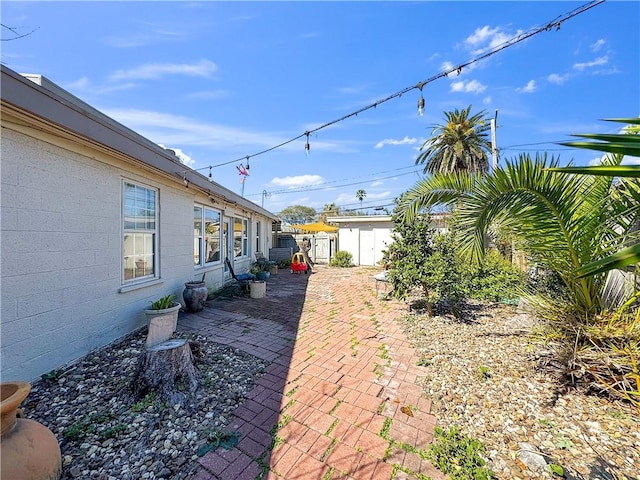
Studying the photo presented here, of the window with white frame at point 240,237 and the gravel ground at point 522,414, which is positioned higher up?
the window with white frame at point 240,237

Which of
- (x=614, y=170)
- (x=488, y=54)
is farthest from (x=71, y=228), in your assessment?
(x=488, y=54)

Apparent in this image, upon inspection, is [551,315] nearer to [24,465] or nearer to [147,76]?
[24,465]

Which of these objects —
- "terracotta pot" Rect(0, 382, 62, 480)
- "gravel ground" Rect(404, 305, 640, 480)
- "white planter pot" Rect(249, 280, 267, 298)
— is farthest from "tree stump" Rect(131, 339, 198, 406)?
"white planter pot" Rect(249, 280, 267, 298)

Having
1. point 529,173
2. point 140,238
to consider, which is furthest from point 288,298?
point 529,173

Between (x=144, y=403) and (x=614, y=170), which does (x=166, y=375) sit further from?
(x=614, y=170)

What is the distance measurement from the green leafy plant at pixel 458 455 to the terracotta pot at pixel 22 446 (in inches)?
99.1

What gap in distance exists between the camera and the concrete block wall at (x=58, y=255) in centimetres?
265

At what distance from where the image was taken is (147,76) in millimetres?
5609

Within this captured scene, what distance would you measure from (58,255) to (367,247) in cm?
1360

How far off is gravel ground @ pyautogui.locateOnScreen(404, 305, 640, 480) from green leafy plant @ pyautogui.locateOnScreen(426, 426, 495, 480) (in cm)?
7

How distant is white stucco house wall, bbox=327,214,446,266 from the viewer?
49.5 ft

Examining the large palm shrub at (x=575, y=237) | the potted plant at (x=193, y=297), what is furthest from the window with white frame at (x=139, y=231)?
the large palm shrub at (x=575, y=237)

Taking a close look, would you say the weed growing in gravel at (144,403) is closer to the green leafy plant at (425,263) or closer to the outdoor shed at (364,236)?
the green leafy plant at (425,263)

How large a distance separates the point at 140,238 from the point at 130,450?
345 cm
